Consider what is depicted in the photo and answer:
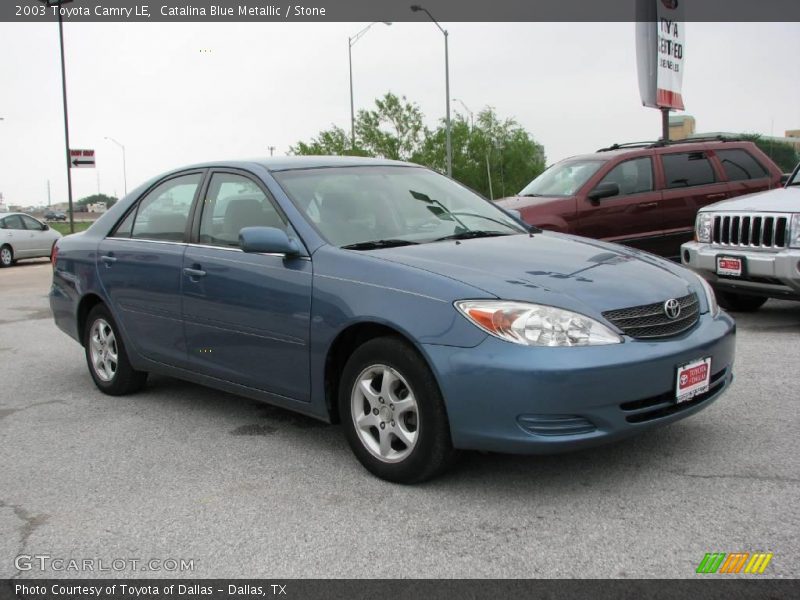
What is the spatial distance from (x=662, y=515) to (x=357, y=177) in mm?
2584

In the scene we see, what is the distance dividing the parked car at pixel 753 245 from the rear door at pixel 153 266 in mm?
4862

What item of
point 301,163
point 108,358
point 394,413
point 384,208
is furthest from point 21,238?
point 394,413

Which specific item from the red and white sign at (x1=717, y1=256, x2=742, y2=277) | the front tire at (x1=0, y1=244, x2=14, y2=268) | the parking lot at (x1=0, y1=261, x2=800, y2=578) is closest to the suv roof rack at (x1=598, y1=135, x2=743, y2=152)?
the red and white sign at (x1=717, y1=256, x2=742, y2=277)

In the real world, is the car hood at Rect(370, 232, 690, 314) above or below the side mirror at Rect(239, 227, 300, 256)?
below

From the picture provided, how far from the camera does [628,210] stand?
10016mm

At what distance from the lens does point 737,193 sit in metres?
10.5

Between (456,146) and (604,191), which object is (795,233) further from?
(456,146)

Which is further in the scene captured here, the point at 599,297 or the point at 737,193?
the point at 737,193

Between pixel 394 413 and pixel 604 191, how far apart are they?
21.6 feet

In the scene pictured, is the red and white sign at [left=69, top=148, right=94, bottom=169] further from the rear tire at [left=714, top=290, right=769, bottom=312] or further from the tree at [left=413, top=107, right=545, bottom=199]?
the rear tire at [left=714, top=290, right=769, bottom=312]

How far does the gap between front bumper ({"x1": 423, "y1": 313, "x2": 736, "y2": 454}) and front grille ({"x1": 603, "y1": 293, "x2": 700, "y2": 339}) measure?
0.22 ft

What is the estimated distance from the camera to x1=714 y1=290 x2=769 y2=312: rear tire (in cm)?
844

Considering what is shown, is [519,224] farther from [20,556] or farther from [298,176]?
[20,556]

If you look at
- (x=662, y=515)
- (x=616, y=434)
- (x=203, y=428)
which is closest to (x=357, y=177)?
(x=203, y=428)
